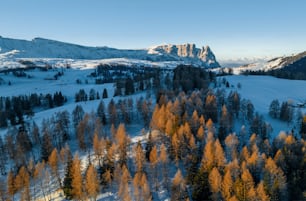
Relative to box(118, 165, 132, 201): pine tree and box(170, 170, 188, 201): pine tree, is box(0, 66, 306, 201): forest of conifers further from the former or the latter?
box(170, 170, 188, 201): pine tree

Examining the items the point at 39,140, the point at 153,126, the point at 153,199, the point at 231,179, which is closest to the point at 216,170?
the point at 231,179

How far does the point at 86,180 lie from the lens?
67.6m

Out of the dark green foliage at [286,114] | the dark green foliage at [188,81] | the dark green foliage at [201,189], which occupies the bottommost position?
the dark green foliage at [201,189]

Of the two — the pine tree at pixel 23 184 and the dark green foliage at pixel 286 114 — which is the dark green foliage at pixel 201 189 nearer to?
the pine tree at pixel 23 184

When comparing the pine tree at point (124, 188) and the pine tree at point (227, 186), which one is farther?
the pine tree at point (227, 186)

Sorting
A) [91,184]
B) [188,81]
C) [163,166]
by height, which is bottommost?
[91,184]

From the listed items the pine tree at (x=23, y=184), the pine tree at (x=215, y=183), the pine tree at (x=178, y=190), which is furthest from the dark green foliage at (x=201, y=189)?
the pine tree at (x=23, y=184)

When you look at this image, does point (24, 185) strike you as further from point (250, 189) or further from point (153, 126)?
point (250, 189)

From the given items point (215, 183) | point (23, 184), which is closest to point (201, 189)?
point (215, 183)

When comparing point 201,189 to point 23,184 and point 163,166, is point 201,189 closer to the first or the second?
point 163,166

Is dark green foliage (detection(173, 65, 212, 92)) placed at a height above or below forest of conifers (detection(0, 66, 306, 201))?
above

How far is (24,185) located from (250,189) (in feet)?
188

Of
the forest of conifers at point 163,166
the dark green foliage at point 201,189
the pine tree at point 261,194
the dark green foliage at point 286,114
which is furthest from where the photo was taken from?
the dark green foliage at point 286,114

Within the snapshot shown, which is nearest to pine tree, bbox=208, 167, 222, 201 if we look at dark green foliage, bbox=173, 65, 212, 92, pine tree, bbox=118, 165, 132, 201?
pine tree, bbox=118, 165, 132, 201
